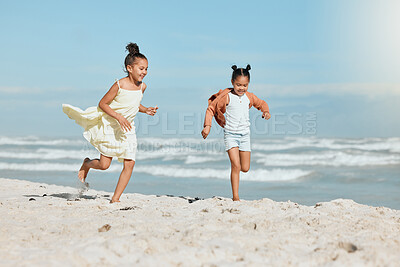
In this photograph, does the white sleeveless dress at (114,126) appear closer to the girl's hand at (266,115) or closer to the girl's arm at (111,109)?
the girl's arm at (111,109)

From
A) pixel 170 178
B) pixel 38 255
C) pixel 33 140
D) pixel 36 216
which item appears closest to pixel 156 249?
pixel 38 255

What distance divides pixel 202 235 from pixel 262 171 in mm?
11208

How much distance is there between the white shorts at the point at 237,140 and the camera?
5785 millimetres

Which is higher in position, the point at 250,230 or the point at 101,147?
the point at 101,147

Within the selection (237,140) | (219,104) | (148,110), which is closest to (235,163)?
(237,140)

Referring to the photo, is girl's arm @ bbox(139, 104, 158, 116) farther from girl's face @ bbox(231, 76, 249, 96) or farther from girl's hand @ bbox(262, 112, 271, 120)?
girl's hand @ bbox(262, 112, 271, 120)

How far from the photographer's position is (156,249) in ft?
10.7

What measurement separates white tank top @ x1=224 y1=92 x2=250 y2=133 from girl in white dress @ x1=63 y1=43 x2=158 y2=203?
97 centimetres

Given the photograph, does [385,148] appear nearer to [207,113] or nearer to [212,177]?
[212,177]

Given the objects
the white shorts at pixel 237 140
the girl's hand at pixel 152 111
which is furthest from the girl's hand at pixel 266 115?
the girl's hand at pixel 152 111

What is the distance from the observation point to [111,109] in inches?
215

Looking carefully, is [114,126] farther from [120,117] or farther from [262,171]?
[262,171]

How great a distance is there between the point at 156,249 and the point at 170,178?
34.6ft

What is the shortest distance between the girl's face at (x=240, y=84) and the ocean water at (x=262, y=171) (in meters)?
3.07
